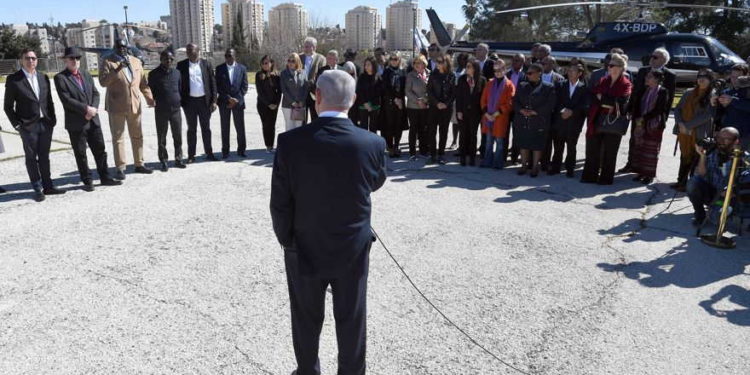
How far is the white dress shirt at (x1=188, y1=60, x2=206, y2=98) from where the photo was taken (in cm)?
847

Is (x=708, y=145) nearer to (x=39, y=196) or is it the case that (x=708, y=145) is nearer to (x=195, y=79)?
(x=195, y=79)

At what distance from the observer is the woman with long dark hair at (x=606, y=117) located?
7613 millimetres

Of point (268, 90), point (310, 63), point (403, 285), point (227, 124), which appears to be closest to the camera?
point (403, 285)

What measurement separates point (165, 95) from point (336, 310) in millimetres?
6311

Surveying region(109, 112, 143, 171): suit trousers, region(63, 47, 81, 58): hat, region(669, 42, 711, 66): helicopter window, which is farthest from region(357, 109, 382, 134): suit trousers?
region(669, 42, 711, 66): helicopter window

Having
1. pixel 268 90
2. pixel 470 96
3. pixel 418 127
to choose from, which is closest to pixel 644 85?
pixel 470 96

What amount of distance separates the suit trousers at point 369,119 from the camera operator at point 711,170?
5.16 m

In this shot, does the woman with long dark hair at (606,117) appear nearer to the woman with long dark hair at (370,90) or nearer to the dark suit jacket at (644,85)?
the dark suit jacket at (644,85)

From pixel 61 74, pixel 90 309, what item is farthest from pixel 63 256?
pixel 61 74

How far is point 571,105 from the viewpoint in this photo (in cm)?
801

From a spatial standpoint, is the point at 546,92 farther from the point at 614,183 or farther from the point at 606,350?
the point at 606,350

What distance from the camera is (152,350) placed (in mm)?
3439

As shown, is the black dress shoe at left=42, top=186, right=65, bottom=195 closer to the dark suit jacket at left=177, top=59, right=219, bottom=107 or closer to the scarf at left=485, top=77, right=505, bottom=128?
the dark suit jacket at left=177, top=59, right=219, bottom=107

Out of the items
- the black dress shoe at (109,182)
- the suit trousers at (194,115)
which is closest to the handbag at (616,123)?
the suit trousers at (194,115)
